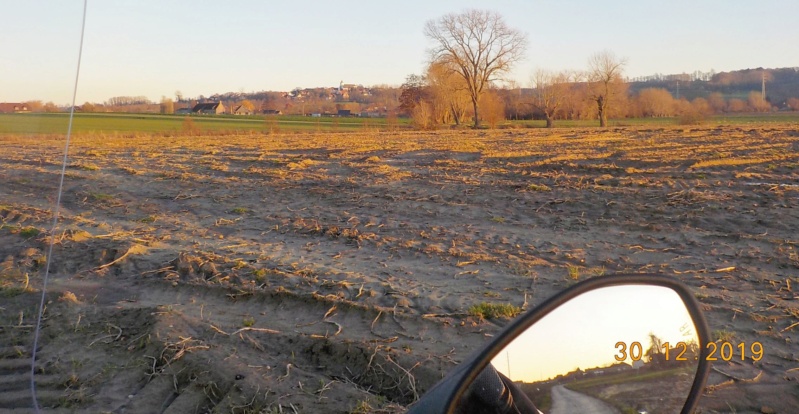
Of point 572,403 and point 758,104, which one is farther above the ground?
point 758,104

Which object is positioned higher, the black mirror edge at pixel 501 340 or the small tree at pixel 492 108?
the small tree at pixel 492 108

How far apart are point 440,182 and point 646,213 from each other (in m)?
5.06

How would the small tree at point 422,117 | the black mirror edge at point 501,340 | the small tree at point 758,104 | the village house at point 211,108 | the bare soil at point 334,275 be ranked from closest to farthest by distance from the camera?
the black mirror edge at point 501,340
the bare soil at point 334,275
the small tree at point 422,117
the village house at point 211,108
the small tree at point 758,104

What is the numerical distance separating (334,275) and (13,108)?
3.58 m

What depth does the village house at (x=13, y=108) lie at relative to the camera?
8.51 ft

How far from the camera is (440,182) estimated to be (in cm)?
1312

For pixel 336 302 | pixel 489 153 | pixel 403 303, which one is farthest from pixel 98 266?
pixel 489 153

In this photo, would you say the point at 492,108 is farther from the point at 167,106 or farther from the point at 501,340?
the point at 501,340

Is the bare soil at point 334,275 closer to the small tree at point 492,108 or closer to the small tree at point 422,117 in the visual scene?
the small tree at point 422,117

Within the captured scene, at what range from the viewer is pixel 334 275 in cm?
585

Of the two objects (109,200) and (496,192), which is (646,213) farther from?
(109,200)

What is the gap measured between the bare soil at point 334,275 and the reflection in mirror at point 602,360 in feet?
5.96

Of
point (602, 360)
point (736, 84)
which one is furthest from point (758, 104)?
point (602, 360)

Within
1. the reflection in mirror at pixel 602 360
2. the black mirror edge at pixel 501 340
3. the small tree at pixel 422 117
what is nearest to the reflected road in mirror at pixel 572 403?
the reflection in mirror at pixel 602 360
